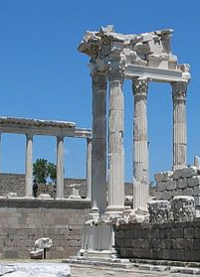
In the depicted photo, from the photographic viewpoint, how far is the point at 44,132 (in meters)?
40.6

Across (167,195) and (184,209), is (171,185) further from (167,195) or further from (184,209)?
(184,209)

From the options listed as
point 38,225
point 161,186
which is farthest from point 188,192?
point 38,225

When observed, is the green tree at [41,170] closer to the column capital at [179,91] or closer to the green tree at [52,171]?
the green tree at [52,171]

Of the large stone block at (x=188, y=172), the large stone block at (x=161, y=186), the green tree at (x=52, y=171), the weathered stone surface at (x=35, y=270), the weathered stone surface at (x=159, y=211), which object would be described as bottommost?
the weathered stone surface at (x=35, y=270)

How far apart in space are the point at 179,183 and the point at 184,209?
391 centimetres

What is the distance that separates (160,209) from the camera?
751 inches

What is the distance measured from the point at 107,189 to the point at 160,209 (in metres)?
6.79

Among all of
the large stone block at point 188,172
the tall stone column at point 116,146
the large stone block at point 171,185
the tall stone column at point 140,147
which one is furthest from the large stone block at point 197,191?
the tall stone column at point 116,146

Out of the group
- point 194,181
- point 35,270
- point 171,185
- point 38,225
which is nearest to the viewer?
point 35,270

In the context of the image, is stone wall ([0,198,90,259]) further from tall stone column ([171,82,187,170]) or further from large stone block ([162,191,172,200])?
large stone block ([162,191,172,200])

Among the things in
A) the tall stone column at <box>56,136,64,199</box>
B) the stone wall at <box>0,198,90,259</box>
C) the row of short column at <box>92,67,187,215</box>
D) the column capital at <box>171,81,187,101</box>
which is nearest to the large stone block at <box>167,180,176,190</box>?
the row of short column at <box>92,67,187,215</box>

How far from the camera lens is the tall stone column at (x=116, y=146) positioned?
2378 cm

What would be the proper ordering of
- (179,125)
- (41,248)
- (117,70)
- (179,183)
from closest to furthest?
(179,183) → (117,70) → (179,125) → (41,248)

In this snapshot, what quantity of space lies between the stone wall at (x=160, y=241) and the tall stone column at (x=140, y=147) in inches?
88.1
